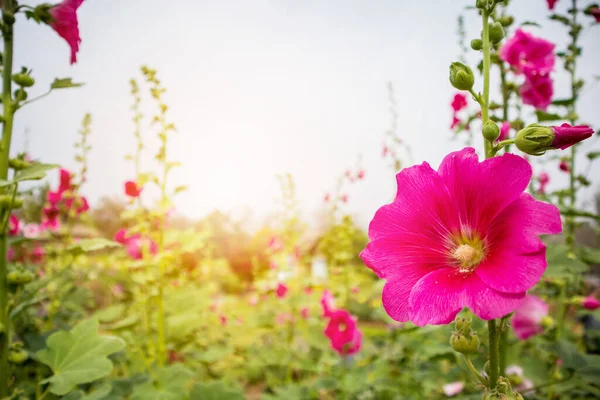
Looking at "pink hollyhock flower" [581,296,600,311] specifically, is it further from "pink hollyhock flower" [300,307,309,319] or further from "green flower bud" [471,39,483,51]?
"pink hollyhock flower" [300,307,309,319]

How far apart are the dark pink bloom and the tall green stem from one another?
1.26 m

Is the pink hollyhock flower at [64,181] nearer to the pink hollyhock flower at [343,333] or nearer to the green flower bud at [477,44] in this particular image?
the pink hollyhock flower at [343,333]

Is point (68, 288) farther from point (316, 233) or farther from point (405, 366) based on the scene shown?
Answer: point (316, 233)

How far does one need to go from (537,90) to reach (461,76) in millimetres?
832

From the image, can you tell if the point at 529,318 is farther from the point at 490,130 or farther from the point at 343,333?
the point at 490,130

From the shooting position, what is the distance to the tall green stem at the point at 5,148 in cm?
93

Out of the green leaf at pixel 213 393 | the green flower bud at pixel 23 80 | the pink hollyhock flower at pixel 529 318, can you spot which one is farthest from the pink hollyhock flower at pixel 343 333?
the green flower bud at pixel 23 80

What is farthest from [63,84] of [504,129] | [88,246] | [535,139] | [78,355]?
[504,129]

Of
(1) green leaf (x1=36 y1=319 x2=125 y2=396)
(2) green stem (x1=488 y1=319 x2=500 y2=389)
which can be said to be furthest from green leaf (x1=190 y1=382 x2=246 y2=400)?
(2) green stem (x1=488 y1=319 x2=500 y2=389)

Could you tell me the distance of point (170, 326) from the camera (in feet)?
5.77

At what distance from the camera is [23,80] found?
0.96 meters

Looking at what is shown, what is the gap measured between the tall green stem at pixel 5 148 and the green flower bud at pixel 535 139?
1213mm

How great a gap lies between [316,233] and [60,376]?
5.70 m

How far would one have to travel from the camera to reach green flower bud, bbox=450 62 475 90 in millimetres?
683
